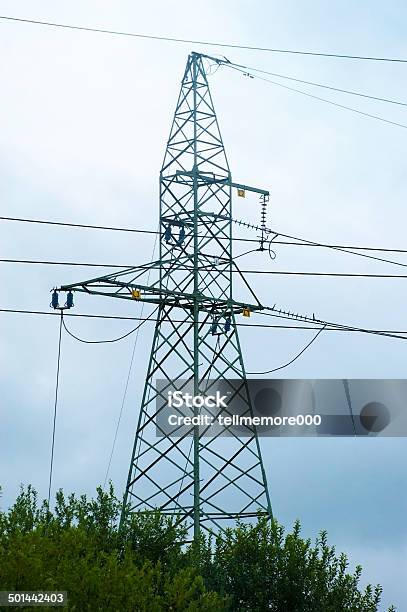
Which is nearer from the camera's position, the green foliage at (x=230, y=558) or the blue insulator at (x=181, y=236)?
the green foliage at (x=230, y=558)

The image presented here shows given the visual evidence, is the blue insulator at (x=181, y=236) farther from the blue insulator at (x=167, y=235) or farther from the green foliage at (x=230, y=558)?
the green foliage at (x=230, y=558)

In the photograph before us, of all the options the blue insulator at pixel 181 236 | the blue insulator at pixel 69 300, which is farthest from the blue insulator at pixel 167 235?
the blue insulator at pixel 69 300

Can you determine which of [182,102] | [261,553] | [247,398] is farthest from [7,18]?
[261,553]

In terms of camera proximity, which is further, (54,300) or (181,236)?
(181,236)

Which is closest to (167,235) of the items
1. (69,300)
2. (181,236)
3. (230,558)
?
(181,236)

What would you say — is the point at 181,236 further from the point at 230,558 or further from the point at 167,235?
the point at 230,558

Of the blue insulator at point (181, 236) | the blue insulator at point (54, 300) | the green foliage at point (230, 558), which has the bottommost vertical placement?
the green foliage at point (230, 558)

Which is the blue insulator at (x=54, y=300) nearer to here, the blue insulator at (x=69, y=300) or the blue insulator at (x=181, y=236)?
the blue insulator at (x=69, y=300)

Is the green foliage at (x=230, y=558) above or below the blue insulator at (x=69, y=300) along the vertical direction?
below

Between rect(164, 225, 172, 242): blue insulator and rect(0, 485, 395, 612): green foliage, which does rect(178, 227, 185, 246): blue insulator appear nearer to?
rect(164, 225, 172, 242): blue insulator

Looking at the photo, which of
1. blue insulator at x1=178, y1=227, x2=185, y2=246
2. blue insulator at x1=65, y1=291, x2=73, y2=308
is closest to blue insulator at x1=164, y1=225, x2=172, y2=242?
blue insulator at x1=178, y1=227, x2=185, y2=246

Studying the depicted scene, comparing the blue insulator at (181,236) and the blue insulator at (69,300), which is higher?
the blue insulator at (181,236)

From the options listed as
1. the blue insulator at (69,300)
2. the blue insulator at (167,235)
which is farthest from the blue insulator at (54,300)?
the blue insulator at (167,235)

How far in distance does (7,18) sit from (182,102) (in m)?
9.64
